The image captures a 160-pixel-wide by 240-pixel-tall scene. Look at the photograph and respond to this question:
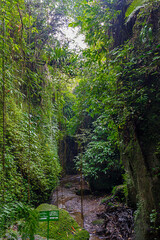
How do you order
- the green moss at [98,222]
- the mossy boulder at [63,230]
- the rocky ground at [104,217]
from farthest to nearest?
the green moss at [98,222] < the rocky ground at [104,217] < the mossy boulder at [63,230]

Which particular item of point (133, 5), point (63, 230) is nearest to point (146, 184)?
point (63, 230)

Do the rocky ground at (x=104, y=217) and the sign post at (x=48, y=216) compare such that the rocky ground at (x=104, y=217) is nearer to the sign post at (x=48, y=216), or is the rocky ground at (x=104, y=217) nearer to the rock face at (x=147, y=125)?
the rock face at (x=147, y=125)

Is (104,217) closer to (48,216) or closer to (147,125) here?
(48,216)

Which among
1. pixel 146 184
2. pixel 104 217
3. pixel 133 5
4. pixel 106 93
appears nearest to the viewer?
pixel 146 184

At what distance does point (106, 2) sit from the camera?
355 cm

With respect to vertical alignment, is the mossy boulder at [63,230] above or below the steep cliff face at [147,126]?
below

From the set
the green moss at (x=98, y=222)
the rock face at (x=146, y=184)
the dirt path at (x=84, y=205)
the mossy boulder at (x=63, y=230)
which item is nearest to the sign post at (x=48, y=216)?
the mossy boulder at (x=63, y=230)

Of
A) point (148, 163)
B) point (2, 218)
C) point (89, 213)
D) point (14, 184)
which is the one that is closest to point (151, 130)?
point (148, 163)

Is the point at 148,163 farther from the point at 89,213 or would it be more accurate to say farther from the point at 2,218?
the point at 89,213

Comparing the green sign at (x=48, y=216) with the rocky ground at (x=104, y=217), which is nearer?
the green sign at (x=48, y=216)

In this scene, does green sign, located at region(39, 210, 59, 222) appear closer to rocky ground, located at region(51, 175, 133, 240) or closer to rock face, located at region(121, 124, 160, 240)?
rock face, located at region(121, 124, 160, 240)

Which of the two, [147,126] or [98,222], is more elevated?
[147,126]

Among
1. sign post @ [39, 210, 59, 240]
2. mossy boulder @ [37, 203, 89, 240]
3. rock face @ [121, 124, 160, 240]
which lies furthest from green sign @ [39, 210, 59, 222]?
rock face @ [121, 124, 160, 240]

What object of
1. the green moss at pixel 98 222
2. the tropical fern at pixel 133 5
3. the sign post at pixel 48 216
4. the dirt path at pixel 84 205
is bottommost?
the green moss at pixel 98 222
